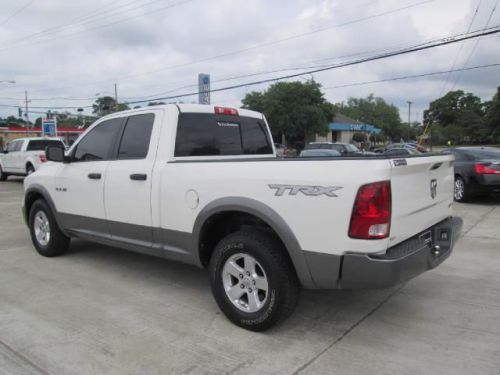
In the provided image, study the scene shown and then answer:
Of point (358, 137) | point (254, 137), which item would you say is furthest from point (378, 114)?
point (254, 137)

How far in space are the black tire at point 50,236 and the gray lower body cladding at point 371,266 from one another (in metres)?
3.99

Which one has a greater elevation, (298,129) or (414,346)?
(298,129)

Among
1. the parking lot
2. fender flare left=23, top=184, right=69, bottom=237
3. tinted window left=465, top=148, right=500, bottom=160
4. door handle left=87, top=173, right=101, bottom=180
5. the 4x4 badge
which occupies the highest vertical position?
tinted window left=465, top=148, right=500, bottom=160

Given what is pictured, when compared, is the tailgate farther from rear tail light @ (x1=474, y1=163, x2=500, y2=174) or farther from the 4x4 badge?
rear tail light @ (x1=474, y1=163, x2=500, y2=174)

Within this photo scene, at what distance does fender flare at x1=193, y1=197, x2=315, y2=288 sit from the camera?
10.8 feet

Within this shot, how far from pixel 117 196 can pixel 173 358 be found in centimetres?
206

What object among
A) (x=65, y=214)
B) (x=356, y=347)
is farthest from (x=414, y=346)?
(x=65, y=214)

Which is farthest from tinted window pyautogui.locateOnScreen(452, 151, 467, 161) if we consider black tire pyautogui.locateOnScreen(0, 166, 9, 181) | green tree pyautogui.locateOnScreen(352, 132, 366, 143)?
green tree pyautogui.locateOnScreen(352, 132, 366, 143)

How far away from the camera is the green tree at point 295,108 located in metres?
42.9

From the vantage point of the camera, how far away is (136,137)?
4.73m

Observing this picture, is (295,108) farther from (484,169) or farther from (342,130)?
(484,169)

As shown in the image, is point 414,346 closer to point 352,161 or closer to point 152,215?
point 352,161

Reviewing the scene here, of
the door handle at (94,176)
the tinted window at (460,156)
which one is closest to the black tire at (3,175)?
the door handle at (94,176)

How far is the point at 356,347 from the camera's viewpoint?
11.1 ft
